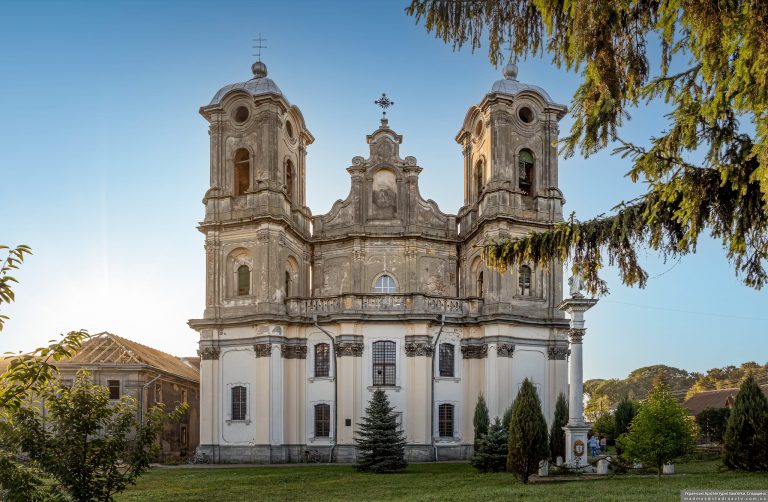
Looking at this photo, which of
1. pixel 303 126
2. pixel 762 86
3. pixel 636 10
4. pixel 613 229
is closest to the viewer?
pixel 762 86

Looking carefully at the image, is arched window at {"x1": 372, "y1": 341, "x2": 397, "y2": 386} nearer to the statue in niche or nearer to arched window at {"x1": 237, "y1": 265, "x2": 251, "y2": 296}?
arched window at {"x1": 237, "y1": 265, "x2": 251, "y2": 296}

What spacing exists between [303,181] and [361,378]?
1249 cm

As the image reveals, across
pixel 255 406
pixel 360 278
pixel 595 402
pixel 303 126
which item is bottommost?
pixel 595 402

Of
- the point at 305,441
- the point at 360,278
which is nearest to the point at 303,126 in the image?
the point at 360,278

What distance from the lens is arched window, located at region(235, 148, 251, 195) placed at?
38812 mm

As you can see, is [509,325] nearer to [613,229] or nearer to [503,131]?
[503,131]

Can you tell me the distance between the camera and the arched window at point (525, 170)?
128ft

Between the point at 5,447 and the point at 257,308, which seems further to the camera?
the point at 257,308

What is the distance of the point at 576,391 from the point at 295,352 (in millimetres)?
14339

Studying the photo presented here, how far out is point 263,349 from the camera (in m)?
36.1

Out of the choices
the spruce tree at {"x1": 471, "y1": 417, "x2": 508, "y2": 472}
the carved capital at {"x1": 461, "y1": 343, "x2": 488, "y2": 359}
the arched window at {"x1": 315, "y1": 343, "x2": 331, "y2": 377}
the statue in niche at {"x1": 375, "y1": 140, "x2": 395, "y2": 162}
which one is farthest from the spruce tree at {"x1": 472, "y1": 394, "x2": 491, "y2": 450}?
the statue in niche at {"x1": 375, "y1": 140, "x2": 395, "y2": 162}

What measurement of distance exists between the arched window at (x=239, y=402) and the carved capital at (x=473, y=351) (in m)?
10.6

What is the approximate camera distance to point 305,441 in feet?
119

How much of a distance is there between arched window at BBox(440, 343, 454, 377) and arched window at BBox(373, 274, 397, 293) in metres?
3.92
